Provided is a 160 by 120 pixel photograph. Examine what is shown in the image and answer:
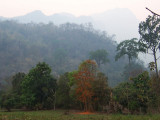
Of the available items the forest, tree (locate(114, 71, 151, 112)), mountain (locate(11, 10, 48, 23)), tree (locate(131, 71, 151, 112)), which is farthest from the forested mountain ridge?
mountain (locate(11, 10, 48, 23))

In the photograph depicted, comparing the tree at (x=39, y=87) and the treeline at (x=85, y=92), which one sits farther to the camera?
the tree at (x=39, y=87)

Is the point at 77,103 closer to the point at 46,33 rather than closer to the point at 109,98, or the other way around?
the point at 109,98

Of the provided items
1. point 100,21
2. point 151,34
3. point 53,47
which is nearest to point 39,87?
point 151,34

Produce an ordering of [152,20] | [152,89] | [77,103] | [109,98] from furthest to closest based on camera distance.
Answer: [152,20], [77,103], [109,98], [152,89]

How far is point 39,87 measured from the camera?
2375cm

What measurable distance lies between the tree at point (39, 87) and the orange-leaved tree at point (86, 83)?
4.79 metres

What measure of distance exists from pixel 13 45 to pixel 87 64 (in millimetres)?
55677

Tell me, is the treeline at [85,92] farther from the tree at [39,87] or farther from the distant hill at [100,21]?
the distant hill at [100,21]

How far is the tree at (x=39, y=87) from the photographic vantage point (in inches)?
894

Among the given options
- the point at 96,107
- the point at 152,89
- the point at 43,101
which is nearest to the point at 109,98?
the point at 96,107

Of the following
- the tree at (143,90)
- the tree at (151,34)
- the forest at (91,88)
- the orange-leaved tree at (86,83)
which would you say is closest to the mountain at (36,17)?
the forest at (91,88)

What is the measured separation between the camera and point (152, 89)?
1587 cm

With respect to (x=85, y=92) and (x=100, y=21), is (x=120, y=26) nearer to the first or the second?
A: (x=100, y=21)

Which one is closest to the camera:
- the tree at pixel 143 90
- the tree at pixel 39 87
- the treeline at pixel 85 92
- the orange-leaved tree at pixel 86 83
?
the tree at pixel 143 90
